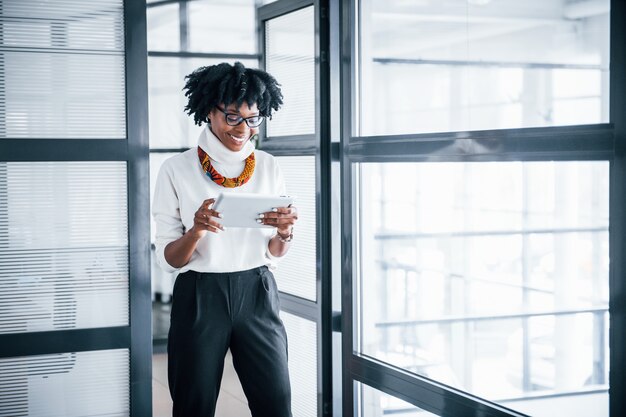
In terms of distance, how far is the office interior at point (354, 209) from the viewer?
2.27m

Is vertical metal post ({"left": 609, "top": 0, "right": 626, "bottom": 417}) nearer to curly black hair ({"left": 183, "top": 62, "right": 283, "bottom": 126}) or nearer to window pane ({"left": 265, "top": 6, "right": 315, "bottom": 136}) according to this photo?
curly black hair ({"left": 183, "top": 62, "right": 283, "bottom": 126})

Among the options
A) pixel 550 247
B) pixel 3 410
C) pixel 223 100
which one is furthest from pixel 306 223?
pixel 3 410

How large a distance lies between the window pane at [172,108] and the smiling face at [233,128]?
122 inches

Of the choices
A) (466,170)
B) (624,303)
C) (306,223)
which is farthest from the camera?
(306,223)

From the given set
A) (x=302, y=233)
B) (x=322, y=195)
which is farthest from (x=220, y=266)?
(x=302, y=233)

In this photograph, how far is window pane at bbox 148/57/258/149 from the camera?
5398 millimetres

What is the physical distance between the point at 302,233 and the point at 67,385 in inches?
43.6

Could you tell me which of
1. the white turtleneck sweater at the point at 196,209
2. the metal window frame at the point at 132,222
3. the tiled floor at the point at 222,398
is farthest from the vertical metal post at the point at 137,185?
the tiled floor at the point at 222,398

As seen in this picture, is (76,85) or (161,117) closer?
(76,85)

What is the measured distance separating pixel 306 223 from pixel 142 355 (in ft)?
2.78

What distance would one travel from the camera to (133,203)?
9.48 feet

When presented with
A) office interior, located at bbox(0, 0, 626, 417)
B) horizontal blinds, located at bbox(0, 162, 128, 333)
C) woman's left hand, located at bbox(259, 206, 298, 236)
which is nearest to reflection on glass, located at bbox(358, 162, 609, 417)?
office interior, located at bbox(0, 0, 626, 417)

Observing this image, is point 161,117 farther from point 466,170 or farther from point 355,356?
point 466,170

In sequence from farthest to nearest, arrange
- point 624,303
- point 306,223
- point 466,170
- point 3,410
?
1. point 306,223
2. point 3,410
3. point 466,170
4. point 624,303
